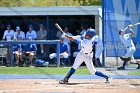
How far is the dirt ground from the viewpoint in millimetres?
11094

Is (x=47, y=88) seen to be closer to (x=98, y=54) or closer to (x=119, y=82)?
(x=119, y=82)

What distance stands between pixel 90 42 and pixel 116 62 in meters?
8.87

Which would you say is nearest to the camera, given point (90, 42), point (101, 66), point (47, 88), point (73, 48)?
point (47, 88)

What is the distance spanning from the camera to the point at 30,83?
1274cm

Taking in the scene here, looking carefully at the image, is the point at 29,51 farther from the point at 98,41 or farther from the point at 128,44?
the point at 128,44

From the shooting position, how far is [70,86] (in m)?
12.1

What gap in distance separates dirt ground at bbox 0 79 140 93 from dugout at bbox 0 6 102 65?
26.7ft

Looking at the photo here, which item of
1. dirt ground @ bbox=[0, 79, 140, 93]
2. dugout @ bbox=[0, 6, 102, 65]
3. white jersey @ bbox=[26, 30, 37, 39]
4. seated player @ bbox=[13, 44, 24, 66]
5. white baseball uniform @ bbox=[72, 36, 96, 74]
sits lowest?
dirt ground @ bbox=[0, 79, 140, 93]

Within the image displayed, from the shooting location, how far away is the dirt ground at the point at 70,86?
11.1m

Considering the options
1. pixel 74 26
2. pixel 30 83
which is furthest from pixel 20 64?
pixel 30 83

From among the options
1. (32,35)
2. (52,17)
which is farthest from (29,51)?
(52,17)

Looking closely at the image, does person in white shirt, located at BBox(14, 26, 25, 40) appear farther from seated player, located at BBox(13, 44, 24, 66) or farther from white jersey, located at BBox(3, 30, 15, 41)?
seated player, located at BBox(13, 44, 24, 66)

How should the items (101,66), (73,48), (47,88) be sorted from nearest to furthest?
(47,88)
(101,66)
(73,48)

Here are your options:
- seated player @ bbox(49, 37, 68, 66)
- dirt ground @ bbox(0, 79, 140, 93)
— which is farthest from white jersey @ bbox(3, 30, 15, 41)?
dirt ground @ bbox(0, 79, 140, 93)
